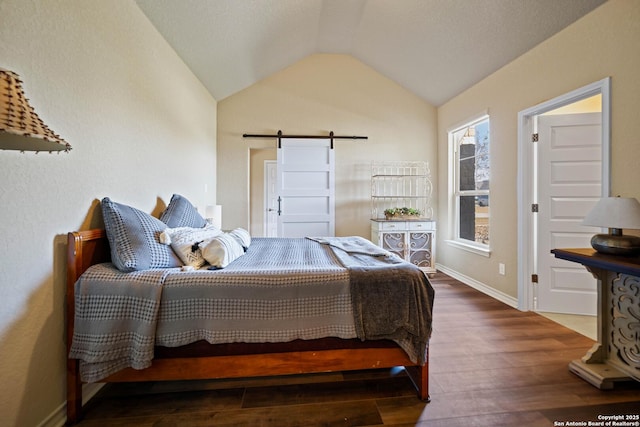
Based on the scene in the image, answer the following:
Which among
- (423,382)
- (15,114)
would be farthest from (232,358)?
(15,114)

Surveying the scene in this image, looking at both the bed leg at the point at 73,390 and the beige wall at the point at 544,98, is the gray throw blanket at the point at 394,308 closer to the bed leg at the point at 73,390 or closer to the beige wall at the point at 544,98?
the bed leg at the point at 73,390

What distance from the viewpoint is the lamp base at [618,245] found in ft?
5.26

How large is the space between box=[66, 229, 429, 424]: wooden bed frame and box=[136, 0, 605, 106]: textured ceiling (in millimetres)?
1989

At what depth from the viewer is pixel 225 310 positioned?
137cm

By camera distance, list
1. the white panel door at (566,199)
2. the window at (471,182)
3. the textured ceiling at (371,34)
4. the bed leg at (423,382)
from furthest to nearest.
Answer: the window at (471,182) → the white panel door at (566,199) → the textured ceiling at (371,34) → the bed leg at (423,382)

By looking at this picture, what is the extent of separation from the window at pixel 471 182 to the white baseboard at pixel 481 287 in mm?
448

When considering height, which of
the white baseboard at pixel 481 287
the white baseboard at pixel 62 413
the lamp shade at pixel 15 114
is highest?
the lamp shade at pixel 15 114

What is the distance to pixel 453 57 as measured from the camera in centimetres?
323

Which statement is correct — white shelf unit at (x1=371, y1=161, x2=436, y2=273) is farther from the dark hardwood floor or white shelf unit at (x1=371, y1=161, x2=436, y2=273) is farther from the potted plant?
the dark hardwood floor

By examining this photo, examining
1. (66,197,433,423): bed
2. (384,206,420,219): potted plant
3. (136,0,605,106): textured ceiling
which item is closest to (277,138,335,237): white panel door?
(384,206,420,219): potted plant

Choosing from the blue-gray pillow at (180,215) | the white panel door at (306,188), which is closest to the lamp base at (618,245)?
the blue-gray pillow at (180,215)

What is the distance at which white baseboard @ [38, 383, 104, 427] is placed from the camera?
1.28 metres

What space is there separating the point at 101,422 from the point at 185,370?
47 centimetres

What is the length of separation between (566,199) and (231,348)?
3.18 metres
